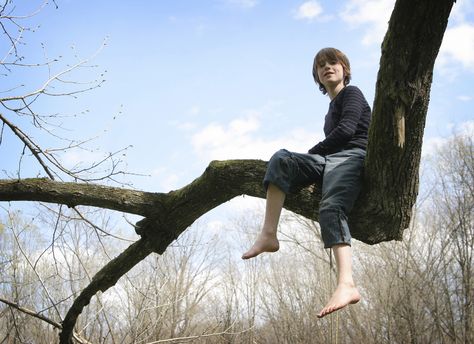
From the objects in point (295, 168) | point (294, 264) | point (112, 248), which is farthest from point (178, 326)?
point (295, 168)

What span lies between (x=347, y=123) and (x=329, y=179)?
37 cm

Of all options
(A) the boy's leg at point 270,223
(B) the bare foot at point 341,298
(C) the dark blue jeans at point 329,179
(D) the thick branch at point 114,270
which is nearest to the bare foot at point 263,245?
(A) the boy's leg at point 270,223

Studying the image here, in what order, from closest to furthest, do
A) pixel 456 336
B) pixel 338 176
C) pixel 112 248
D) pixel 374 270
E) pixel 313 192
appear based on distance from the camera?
1. pixel 338 176
2. pixel 313 192
3. pixel 456 336
4. pixel 374 270
5. pixel 112 248

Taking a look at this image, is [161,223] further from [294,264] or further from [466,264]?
[294,264]

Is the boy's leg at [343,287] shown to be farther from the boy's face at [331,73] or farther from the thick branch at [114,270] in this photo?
the thick branch at [114,270]

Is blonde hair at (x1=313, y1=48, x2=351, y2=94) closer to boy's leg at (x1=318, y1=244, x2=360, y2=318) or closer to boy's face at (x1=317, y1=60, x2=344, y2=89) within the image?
boy's face at (x1=317, y1=60, x2=344, y2=89)

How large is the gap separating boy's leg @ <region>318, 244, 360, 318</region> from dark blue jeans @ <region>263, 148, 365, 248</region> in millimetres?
49

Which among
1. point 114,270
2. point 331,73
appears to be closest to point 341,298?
point 331,73

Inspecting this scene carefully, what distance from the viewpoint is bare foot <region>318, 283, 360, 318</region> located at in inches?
68.5

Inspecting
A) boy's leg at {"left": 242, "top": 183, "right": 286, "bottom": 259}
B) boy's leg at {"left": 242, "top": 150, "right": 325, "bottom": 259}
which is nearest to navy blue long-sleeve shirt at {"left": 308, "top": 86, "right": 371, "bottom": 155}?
boy's leg at {"left": 242, "top": 150, "right": 325, "bottom": 259}

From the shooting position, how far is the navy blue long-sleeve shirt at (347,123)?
233 cm

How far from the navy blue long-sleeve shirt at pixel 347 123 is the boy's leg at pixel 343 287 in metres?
0.63

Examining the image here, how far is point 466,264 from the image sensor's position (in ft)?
32.9

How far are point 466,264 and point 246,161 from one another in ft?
31.4
